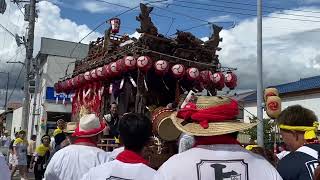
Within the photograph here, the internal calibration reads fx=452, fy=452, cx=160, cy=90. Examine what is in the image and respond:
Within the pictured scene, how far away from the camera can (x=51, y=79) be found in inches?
1287

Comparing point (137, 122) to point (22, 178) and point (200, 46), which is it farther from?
point (22, 178)

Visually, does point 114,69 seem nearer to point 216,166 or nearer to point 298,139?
point 298,139

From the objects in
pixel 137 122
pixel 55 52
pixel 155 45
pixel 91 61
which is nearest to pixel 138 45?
pixel 155 45

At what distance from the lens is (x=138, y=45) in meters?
11.7

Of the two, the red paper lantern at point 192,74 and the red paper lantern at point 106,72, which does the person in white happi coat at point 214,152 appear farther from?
the red paper lantern at point 106,72

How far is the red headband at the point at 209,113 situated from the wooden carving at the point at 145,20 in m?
9.47

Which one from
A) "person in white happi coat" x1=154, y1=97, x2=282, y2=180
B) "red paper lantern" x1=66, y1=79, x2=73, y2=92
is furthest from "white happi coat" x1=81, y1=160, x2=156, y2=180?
"red paper lantern" x1=66, y1=79, x2=73, y2=92

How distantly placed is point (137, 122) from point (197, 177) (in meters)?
0.89

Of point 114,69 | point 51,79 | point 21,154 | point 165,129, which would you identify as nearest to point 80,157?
point 165,129

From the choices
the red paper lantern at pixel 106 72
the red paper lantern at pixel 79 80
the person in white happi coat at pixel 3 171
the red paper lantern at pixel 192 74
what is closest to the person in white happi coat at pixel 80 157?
the person in white happi coat at pixel 3 171

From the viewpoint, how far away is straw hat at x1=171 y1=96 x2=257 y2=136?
238 centimetres

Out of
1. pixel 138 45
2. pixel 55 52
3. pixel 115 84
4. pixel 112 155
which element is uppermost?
pixel 55 52

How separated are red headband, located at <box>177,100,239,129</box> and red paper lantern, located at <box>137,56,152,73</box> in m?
8.59

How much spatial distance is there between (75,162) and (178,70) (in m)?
7.77
